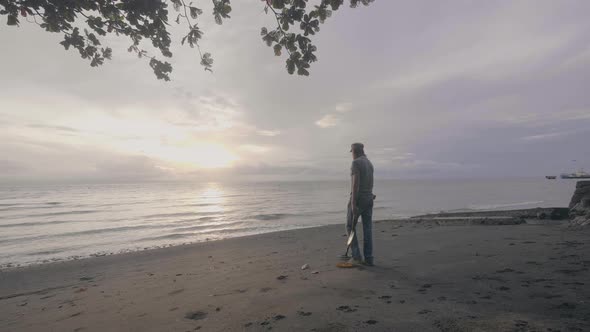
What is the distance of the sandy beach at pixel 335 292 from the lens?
388cm

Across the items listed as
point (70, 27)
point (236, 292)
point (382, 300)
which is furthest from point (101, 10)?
point (382, 300)

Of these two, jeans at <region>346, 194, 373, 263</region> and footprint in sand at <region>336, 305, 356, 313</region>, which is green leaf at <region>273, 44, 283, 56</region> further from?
jeans at <region>346, 194, 373, 263</region>

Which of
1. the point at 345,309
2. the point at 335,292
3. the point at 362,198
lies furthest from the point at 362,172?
the point at 345,309

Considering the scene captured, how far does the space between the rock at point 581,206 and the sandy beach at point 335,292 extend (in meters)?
2.02

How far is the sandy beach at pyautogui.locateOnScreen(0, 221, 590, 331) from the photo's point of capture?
3885 millimetres

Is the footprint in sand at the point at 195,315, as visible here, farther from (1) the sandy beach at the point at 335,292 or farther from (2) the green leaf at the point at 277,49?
(2) the green leaf at the point at 277,49

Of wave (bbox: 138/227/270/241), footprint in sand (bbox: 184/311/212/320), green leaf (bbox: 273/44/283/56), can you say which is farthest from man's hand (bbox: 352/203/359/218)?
wave (bbox: 138/227/270/241)

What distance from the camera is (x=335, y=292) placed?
510 cm

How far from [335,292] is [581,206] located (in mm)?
12996

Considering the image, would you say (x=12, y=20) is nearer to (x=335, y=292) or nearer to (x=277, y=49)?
(x=277, y=49)

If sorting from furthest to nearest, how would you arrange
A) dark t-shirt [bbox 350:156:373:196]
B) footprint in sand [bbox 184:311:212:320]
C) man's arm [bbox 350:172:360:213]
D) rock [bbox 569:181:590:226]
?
rock [bbox 569:181:590:226] < dark t-shirt [bbox 350:156:373:196] < man's arm [bbox 350:172:360:213] < footprint in sand [bbox 184:311:212:320]

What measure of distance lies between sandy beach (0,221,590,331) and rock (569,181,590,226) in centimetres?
202

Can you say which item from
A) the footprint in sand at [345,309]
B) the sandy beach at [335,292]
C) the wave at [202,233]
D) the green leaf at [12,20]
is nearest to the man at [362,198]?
the sandy beach at [335,292]

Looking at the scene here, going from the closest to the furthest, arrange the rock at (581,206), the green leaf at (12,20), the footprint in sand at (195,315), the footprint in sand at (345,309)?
the green leaf at (12,20) → the footprint in sand at (345,309) → the footprint in sand at (195,315) → the rock at (581,206)
